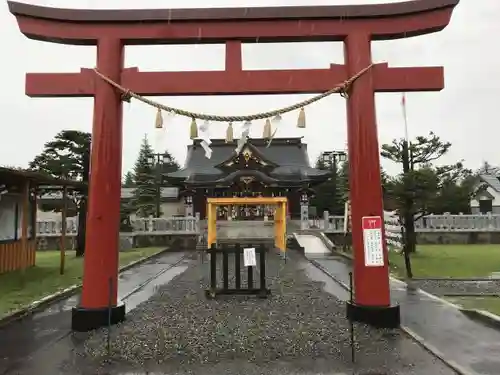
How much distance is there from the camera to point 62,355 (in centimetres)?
609

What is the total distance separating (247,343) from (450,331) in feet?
12.0

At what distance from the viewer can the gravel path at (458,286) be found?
11320mm

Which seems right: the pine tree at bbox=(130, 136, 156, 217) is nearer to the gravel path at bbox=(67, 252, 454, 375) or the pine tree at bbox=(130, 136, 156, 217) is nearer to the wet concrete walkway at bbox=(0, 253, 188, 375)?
the wet concrete walkway at bbox=(0, 253, 188, 375)

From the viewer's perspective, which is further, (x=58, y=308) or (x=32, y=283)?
(x=32, y=283)

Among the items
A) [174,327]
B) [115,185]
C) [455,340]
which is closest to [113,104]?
[115,185]

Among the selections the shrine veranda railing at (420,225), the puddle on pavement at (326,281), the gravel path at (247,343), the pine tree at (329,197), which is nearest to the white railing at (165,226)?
the shrine veranda railing at (420,225)

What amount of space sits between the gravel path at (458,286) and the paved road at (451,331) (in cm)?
79

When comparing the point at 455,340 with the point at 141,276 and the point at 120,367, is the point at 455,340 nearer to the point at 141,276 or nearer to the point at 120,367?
the point at 120,367

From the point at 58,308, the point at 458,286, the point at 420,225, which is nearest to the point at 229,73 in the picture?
the point at 58,308

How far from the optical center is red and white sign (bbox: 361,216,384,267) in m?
7.30

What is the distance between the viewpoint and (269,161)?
114 ft

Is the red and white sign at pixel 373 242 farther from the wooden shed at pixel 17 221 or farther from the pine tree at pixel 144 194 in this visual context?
the pine tree at pixel 144 194

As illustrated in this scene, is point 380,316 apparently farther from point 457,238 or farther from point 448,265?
point 457,238

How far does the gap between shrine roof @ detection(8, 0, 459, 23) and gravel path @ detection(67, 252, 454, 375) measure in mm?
5604
